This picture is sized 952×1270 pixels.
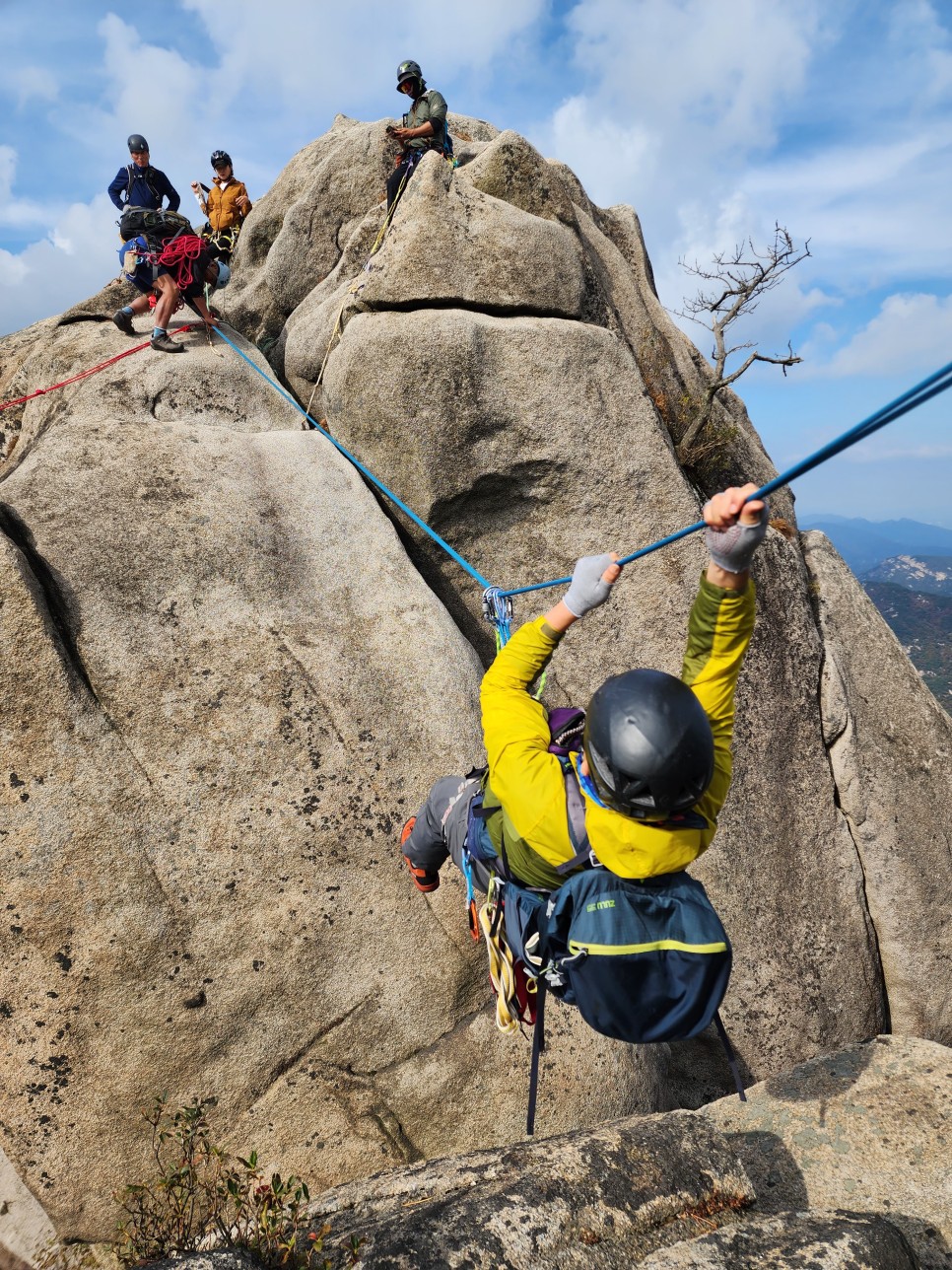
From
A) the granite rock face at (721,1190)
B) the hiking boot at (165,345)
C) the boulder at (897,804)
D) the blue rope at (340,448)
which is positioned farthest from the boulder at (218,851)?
the boulder at (897,804)

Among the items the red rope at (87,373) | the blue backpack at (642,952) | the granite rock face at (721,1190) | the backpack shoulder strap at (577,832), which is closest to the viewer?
the blue backpack at (642,952)

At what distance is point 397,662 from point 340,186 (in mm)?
11411

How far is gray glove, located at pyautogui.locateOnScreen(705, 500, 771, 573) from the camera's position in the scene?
3.95 metres

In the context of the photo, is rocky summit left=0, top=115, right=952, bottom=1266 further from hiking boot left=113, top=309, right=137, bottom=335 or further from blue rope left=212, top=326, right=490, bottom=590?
hiking boot left=113, top=309, right=137, bottom=335

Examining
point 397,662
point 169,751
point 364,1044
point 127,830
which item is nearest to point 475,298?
point 397,662

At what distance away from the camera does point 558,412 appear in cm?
987

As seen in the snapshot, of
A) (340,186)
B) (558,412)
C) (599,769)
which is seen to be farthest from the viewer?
(340,186)

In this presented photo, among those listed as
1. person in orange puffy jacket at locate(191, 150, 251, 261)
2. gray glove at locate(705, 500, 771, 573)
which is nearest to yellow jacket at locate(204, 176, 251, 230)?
person in orange puffy jacket at locate(191, 150, 251, 261)

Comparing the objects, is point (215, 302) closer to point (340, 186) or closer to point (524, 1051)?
point (340, 186)

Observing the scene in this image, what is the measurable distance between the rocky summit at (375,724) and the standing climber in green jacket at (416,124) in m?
0.88

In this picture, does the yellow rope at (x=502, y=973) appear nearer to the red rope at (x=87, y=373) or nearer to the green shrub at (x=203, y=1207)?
the green shrub at (x=203, y=1207)

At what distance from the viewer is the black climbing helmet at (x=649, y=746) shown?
3.63 meters

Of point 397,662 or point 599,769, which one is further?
point 397,662

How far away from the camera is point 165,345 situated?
11.3 m
